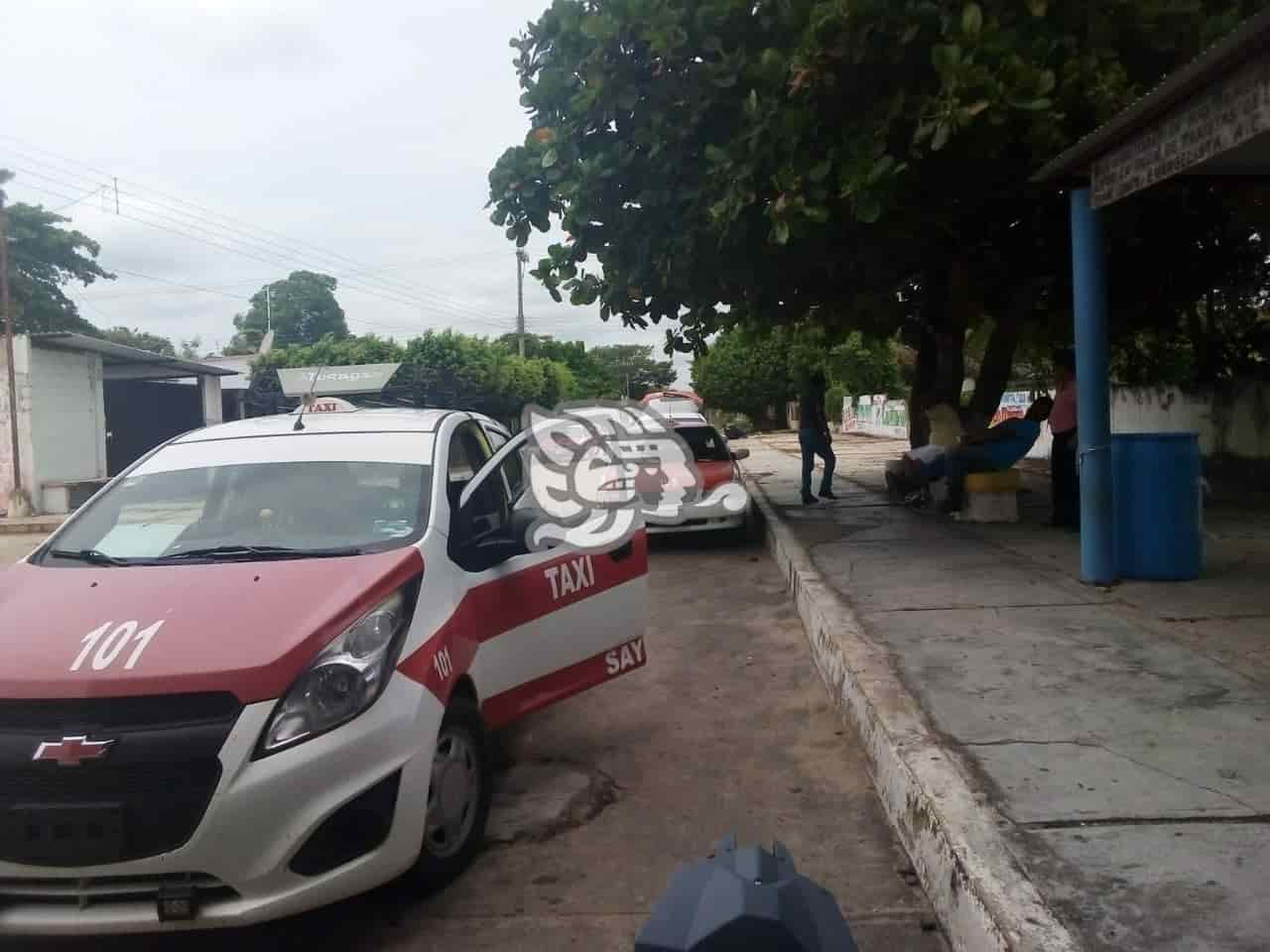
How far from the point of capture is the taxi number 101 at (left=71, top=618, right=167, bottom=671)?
3217 millimetres

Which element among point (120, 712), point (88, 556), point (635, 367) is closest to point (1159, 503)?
point (88, 556)

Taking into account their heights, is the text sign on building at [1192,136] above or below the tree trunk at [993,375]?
above

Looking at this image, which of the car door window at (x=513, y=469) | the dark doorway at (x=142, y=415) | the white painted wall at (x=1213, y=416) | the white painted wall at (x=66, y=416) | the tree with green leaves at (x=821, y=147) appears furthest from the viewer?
the dark doorway at (x=142, y=415)

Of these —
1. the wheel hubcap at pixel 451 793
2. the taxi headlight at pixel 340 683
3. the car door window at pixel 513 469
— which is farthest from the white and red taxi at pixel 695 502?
the taxi headlight at pixel 340 683

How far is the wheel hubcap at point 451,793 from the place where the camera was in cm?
373

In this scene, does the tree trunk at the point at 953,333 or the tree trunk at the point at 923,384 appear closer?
the tree trunk at the point at 953,333

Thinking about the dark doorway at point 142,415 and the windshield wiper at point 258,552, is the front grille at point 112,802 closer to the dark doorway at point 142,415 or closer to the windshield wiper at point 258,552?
the windshield wiper at point 258,552

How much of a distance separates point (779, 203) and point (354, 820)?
6.43 m

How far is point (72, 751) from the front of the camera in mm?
3064

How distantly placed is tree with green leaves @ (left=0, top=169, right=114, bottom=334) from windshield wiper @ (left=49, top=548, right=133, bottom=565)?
41.0 meters

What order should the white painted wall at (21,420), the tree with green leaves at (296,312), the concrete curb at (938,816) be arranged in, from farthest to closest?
1. the tree with green leaves at (296,312)
2. the white painted wall at (21,420)
3. the concrete curb at (938,816)

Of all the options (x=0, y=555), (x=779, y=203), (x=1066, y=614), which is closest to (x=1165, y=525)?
(x=1066, y=614)

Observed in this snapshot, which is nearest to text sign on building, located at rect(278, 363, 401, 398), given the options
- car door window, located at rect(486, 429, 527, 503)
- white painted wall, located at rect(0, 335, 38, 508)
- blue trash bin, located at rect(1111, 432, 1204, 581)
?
car door window, located at rect(486, 429, 527, 503)

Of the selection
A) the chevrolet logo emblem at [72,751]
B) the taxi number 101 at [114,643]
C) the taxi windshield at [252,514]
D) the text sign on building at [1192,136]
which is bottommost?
the chevrolet logo emblem at [72,751]
